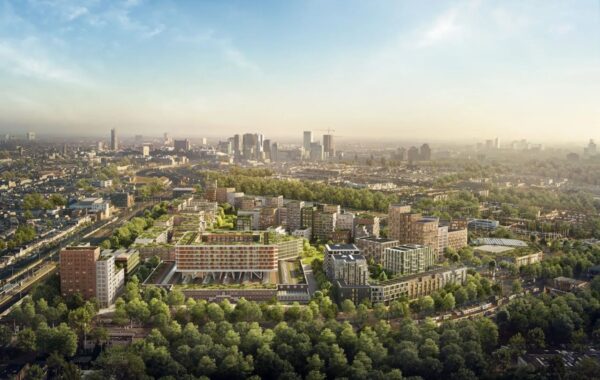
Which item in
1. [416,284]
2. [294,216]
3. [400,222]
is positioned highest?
[400,222]

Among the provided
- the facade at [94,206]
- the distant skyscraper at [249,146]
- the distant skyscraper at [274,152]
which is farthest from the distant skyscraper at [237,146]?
the facade at [94,206]

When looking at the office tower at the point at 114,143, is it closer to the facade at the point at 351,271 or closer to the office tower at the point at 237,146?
the office tower at the point at 237,146

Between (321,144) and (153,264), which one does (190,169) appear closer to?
(321,144)

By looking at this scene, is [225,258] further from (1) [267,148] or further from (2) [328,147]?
(1) [267,148]

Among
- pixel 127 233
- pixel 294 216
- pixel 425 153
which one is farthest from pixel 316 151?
pixel 127 233

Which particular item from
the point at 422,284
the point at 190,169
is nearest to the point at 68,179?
the point at 190,169
